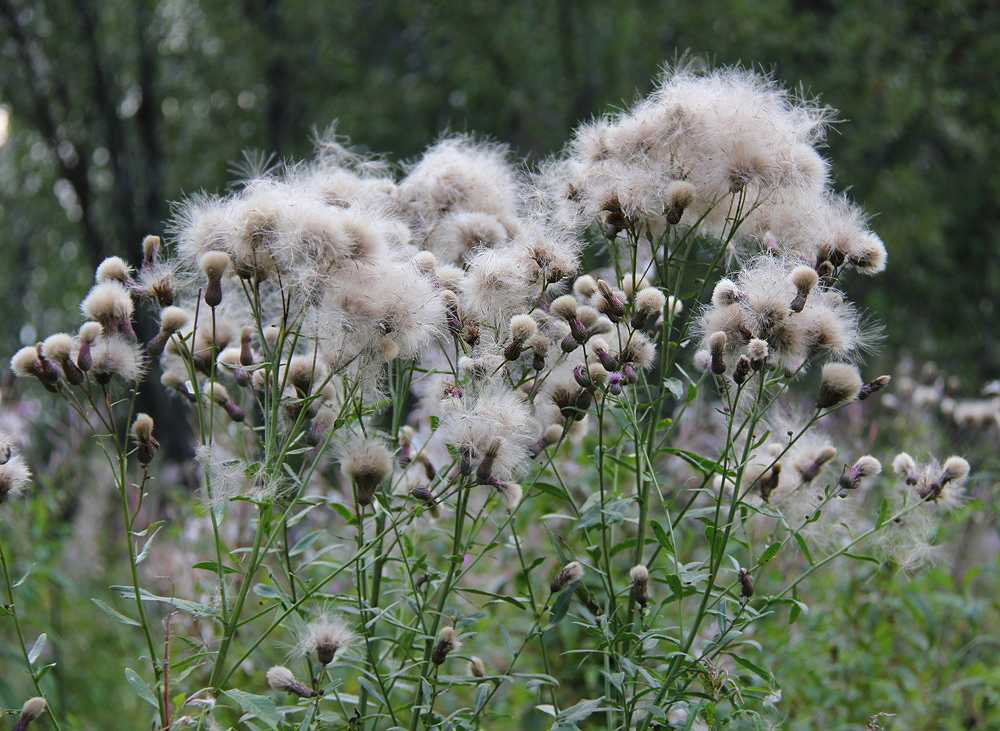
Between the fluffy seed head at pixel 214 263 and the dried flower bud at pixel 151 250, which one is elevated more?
the dried flower bud at pixel 151 250

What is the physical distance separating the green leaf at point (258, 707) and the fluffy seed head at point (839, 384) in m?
1.30

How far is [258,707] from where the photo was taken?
5.86 feet

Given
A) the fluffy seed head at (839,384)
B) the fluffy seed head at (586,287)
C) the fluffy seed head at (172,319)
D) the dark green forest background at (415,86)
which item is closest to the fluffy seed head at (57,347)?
the fluffy seed head at (172,319)

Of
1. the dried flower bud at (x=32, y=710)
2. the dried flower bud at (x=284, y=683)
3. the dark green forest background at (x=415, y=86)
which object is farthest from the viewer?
the dark green forest background at (x=415, y=86)

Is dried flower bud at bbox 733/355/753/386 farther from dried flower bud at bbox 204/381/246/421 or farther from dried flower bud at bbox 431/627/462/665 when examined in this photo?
dried flower bud at bbox 204/381/246/421

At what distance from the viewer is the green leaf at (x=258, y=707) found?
5.79 ft

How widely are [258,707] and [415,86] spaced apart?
925 centimetres

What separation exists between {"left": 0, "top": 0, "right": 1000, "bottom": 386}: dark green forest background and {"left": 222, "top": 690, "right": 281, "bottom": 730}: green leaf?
7.67 meters

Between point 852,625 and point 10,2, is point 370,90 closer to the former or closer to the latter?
point 10,2

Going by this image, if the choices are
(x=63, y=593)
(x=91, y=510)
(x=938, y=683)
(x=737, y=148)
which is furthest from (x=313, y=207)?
(x=91, y=510)

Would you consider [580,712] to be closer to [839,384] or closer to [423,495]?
[423,495]

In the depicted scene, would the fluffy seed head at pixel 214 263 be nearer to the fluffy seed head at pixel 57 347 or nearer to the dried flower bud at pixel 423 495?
the fluffy seed head at pixel 57 347

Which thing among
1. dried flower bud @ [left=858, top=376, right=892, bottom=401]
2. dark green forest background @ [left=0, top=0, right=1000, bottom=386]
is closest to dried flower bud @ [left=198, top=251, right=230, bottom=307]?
dried flower bud @ [left=858, top=376, right=892, bottom=401]

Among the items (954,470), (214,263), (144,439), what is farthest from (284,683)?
(954,470)
